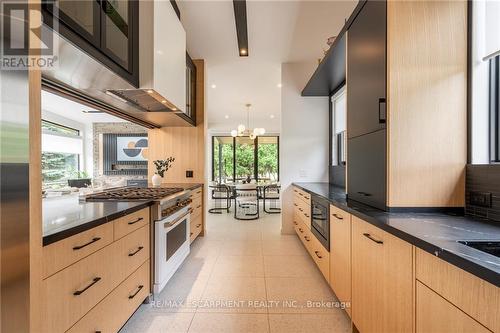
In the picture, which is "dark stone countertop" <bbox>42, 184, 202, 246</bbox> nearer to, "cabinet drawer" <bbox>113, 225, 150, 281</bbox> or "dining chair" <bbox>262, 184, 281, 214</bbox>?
"cabinet drawer" <bbox>113, 225, 150, 281</bbox>

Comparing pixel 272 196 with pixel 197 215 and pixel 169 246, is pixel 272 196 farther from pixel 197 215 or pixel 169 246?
pixel 169 246

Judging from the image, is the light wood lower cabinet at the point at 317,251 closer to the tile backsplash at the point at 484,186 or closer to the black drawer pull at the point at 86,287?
the tile backsplash at the point at 484,186

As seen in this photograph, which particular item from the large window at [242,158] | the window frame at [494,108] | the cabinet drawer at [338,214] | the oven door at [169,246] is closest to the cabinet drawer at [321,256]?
the cabinet drawer at [338,214]

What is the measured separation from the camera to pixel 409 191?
1424 millimetres

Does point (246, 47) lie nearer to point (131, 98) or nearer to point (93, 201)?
point (131, 98)

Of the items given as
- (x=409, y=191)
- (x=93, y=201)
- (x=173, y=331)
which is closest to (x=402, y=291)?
(x=409, y=191)

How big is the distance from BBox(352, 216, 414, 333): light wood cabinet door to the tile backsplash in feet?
2.02

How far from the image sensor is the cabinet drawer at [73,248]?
3.20ft

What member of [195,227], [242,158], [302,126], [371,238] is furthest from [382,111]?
[242,158]

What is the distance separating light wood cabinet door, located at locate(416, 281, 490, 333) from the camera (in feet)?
2.42

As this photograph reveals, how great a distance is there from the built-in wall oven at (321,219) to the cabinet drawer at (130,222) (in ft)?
5.19

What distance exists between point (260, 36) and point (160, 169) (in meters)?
2.41

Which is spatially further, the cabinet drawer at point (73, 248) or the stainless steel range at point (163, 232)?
the stainless steel range at point (163, 232)

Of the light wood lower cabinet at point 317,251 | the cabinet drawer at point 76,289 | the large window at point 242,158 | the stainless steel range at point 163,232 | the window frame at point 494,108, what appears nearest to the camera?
the cabinet drawer at point 76,289
